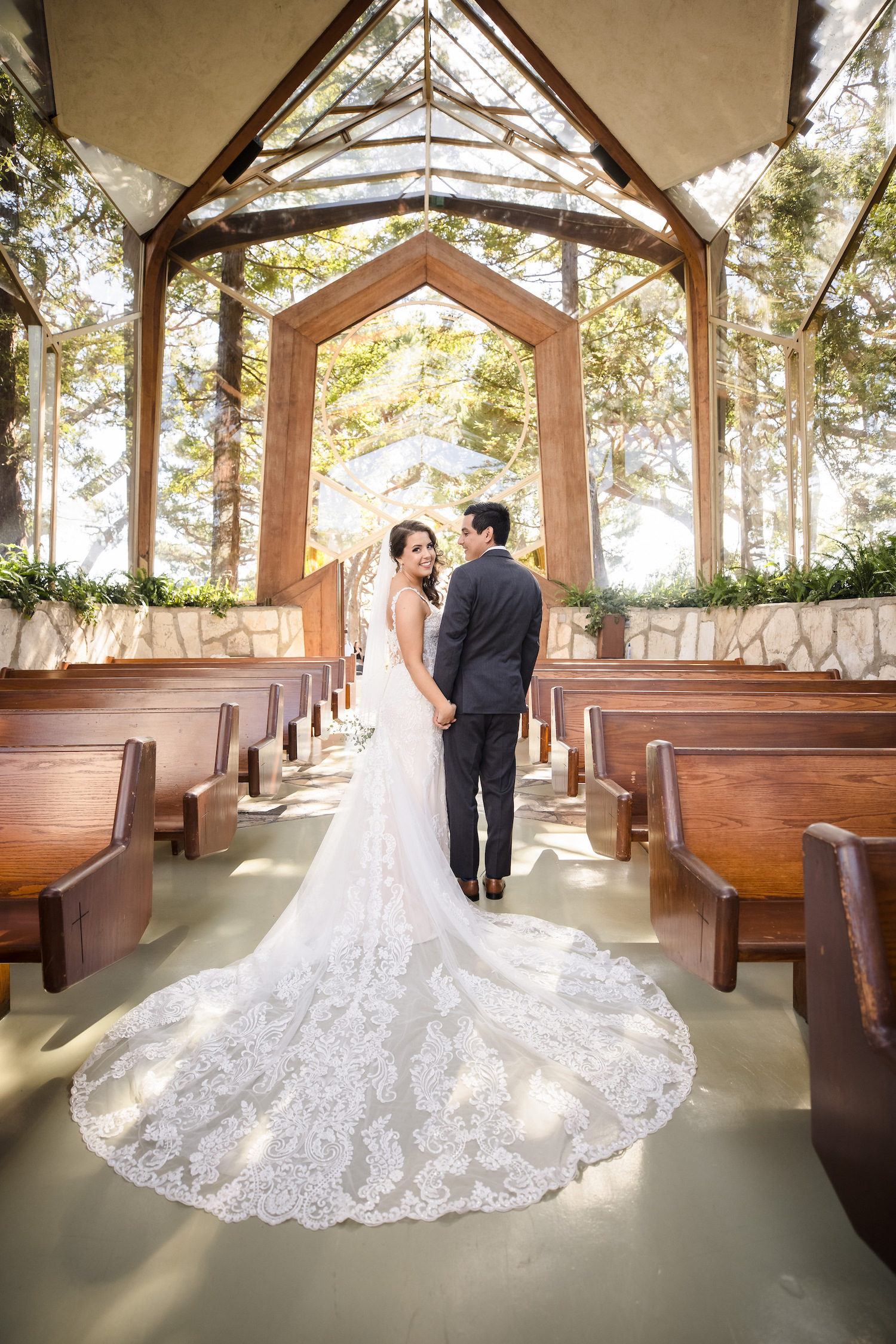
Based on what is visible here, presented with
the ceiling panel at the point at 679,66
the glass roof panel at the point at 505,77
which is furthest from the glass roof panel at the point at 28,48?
the ceiling panel at the point at 679,66

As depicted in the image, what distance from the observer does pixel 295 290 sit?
9617mm

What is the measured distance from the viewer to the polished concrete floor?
1.12 metres

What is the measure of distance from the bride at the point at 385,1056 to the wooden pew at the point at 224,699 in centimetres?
90

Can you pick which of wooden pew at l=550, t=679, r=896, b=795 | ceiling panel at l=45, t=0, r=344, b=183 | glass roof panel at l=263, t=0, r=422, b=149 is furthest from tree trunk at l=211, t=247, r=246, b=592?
wooden pew at l=550, t=679, r=896, b=795

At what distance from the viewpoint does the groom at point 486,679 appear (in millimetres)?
2861

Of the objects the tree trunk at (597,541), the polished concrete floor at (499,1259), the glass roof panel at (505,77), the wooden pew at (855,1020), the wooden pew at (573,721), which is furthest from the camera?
the tree trunk at (597,541)

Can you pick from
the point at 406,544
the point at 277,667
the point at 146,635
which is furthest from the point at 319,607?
the point at 406,544

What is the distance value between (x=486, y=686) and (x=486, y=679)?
26 millimetres

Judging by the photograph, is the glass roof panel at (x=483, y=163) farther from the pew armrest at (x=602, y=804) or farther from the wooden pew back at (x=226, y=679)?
the pew armrest at (x=602, y=804)

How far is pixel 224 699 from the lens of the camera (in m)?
3.76

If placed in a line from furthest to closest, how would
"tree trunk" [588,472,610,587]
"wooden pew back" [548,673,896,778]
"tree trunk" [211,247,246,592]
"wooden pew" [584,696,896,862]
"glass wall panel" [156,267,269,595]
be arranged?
"tree trunk" [588,472,610,587], "tree trunk" [211,247,246,592], "glass wall panel" [156,267,269,595], "wooden pew back" [548,673,896,778], "wooden pew" [584,696,896,862]

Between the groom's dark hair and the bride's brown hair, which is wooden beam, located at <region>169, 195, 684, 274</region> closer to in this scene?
the groom's dark hair

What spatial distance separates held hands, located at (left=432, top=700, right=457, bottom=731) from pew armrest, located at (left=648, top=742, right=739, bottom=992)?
3.27 feet

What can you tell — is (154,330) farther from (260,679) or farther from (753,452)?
(753,452)
